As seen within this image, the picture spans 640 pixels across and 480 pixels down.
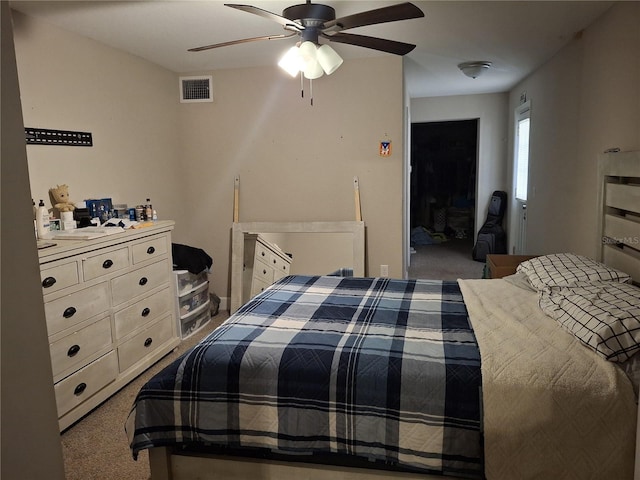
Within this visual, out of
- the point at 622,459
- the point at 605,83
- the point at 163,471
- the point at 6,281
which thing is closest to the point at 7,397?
the point at 6,281

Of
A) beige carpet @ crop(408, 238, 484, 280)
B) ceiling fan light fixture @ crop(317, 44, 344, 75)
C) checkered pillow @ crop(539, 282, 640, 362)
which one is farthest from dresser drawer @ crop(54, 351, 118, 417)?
beige carpet @ crop(408, 238, 484, 280)

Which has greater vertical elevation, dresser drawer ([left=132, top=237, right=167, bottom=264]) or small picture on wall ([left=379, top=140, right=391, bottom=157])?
small picture on wall ([left=379, top=140, right=391, bottom=157])

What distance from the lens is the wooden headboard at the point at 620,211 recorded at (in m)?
2.44

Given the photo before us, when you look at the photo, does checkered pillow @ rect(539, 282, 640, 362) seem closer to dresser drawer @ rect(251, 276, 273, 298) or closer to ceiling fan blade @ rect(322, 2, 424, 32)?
ceiling fan blade @ rect(322, 2, 424, 32)

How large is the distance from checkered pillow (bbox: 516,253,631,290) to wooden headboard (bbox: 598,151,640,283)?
0.61ft

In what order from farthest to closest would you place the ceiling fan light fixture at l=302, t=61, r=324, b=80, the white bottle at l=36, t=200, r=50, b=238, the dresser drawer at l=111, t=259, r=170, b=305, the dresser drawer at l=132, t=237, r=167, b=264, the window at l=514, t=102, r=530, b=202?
the window at l=514, t=102, r=530, b=202 → the dresser drawer at l=132, t=237, r=167, b=264 → the dresser drawer at l=111, t=259, r=170, b=305 → the white bottle at l=36, t=200, r=50, b=238 → the ceiling fan light fixture at l=302, t=61, r=324, b=80

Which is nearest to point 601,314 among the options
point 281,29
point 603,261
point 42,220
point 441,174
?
point 603,261

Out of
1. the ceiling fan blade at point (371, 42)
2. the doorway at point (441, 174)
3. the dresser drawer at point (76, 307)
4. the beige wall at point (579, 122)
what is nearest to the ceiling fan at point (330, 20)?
the ceiling fan blade at point (371, 42)

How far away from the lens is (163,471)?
1854mm

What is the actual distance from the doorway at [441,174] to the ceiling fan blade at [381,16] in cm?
692

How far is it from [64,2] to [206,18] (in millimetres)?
786

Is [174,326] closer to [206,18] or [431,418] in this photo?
[206,18]

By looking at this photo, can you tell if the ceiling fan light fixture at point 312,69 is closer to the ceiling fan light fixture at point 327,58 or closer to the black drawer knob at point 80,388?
the ceiling fan light fixture at point 327,58

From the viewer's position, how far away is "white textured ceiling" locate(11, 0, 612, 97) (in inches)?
108
